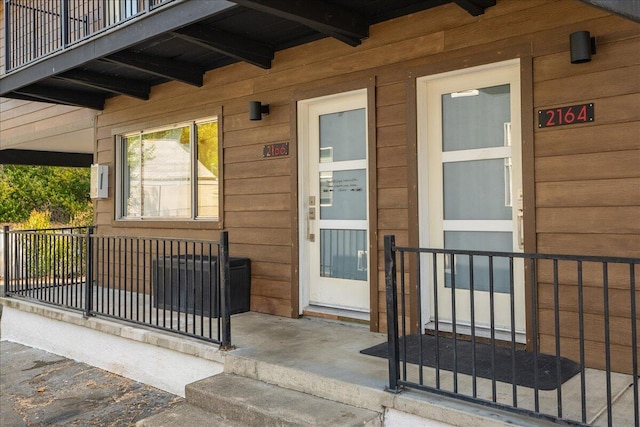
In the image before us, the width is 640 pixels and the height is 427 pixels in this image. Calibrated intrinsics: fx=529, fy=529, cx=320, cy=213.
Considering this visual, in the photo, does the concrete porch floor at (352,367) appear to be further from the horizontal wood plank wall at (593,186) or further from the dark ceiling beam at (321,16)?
the dark ceiling beam at (321,16)

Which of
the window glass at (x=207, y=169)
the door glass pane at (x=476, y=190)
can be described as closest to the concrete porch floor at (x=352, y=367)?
the door glass pane at (x=476, y=190)

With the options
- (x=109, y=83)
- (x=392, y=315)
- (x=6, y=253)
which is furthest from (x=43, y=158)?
(x=392, y=315)

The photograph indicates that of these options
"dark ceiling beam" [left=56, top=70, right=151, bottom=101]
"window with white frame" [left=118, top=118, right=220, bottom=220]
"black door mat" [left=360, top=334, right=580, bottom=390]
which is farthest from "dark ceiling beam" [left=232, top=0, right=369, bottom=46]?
"dark ceiling beam" [left=56, top=70, right=151, bottom=101]

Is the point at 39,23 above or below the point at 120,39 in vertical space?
above

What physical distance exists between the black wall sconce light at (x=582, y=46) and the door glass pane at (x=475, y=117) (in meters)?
0.51

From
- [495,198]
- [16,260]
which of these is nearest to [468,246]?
[495,198]

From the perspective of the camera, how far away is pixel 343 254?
4449mm

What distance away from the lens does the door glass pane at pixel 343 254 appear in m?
4.32

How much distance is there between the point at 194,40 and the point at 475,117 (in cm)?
224

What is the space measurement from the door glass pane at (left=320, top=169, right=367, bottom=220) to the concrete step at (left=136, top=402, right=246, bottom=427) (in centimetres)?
196

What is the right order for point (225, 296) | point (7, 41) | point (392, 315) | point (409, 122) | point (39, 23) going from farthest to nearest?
1. point (39, 23)
2. point (7, 41)
3. point (409, 122)
4. point (225, 296)
5. point (392, 315)

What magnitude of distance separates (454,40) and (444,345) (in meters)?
2.08

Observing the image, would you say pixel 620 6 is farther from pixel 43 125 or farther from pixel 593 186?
pixel 43 125

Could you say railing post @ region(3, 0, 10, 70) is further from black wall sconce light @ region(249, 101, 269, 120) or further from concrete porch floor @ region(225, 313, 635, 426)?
concrete porch floor @ region(225, 313, 635, 426)
